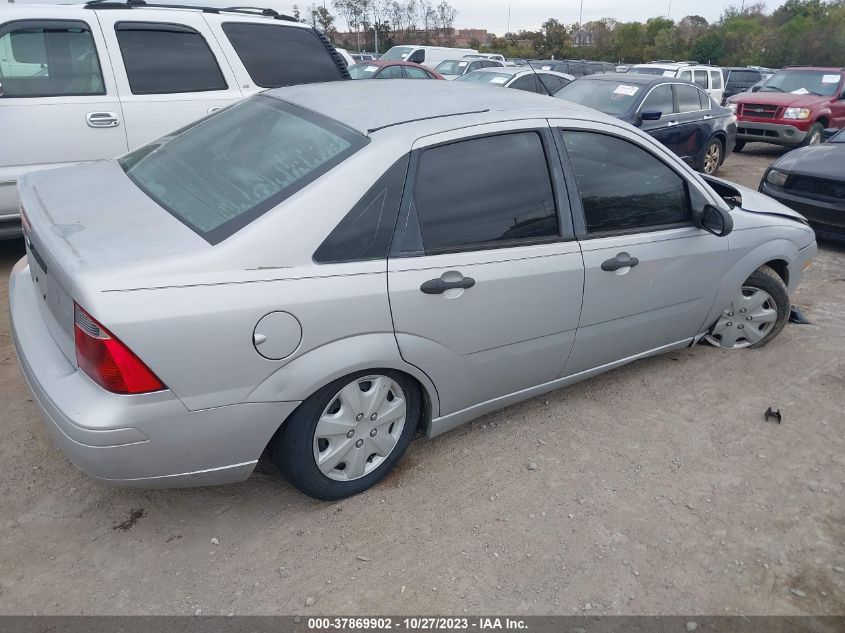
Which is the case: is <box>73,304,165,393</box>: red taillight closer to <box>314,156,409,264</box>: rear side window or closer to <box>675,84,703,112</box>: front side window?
<box>314,156,409,264</box>: rear side window

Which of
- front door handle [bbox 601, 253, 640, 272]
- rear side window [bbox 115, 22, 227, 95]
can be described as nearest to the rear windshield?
front door handle [bbox 601, 253, 640, 272]

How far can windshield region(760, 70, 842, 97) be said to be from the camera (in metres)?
13.0

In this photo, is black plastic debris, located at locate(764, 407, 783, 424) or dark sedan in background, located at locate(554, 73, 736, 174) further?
dark sedan in background, located at locate(554, 73, 736, 174)

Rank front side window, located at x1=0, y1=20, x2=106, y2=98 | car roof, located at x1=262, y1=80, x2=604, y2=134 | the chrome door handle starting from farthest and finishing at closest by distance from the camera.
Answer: the chrome door handle < front side window, located at x1=0, y1=20, x2=106, y2=98 < car roof, located at x1=262, y1=80, x2=604, y2=134

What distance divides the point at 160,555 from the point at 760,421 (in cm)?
315

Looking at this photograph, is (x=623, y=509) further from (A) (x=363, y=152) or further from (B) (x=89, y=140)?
(B) (x=89, y=140)

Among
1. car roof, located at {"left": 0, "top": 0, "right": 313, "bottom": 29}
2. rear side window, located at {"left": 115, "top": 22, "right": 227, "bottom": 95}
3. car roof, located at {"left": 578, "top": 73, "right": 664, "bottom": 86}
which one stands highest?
car roof, located at {"left": 0, "top": 0, "right": 313, "bottom": 29}

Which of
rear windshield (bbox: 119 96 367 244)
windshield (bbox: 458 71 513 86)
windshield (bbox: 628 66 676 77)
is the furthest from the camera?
windshield (bbox: 628 66 676 77)

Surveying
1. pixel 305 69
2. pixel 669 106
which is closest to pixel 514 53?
pixel 669 106

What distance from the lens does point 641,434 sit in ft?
11.7

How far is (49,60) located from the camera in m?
→ 4.95

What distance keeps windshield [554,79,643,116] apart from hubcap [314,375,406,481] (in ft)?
23.0

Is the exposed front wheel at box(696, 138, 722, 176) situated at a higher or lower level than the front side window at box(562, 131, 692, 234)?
lower

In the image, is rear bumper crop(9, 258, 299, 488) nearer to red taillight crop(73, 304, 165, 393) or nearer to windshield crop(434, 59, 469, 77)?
red taillight crop(73, 304, 165, 393)
